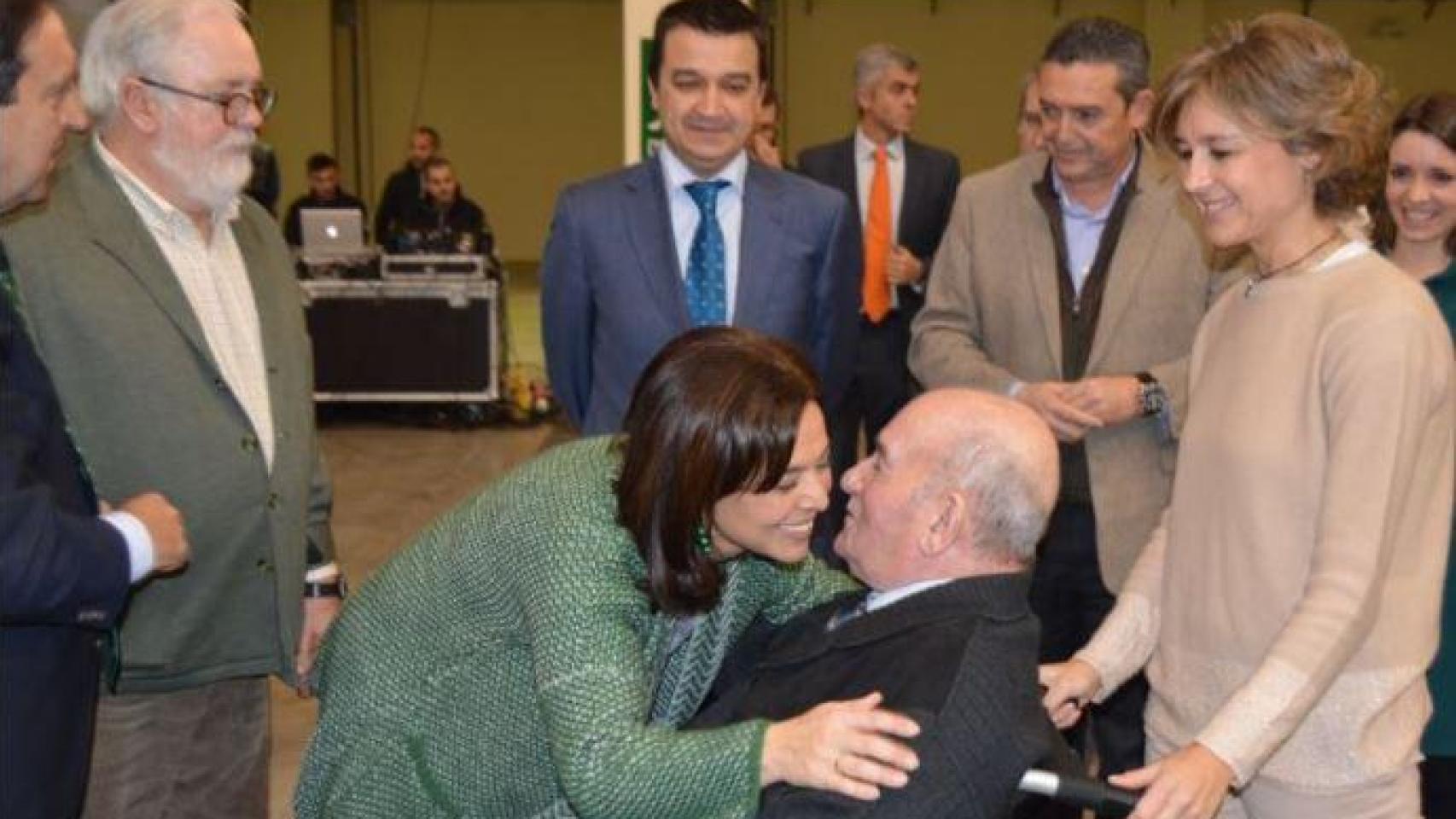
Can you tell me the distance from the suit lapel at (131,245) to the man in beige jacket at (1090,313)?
1.33 m

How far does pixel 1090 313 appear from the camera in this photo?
2840 millimetres

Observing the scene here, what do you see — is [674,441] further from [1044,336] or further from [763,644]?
[1044,336]

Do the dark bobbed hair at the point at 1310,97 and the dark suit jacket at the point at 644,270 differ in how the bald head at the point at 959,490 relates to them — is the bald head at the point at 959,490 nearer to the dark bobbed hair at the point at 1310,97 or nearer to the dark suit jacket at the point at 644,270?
the dark bobbed hair at the point at 1310,97

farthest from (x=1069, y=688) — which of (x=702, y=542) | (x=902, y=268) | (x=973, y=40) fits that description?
(x=973, y=40)

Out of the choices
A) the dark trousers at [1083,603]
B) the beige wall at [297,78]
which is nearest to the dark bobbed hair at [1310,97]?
the dark trousers at [1083,603]

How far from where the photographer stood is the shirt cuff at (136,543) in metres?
1.78

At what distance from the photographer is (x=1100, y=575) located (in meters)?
2.80

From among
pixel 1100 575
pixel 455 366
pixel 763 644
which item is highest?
pixel 763 644

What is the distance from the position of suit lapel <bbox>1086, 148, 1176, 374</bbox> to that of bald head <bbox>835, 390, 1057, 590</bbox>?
107 cm

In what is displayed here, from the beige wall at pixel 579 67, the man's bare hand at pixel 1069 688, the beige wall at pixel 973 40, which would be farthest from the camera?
the beige wall at pixel 973 40

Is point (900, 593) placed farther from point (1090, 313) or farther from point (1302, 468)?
point (1090, 313)

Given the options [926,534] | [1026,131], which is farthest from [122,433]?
[1026,131]

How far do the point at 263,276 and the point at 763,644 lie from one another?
998 millimetres

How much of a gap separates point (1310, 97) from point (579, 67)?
16364mm
